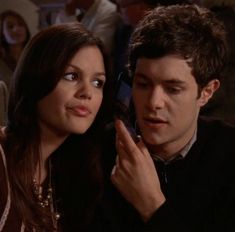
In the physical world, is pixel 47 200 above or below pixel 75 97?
below

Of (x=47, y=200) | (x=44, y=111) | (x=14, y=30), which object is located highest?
(x=14, y=30)

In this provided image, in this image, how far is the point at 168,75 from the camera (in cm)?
145

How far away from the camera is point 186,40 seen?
1500mm

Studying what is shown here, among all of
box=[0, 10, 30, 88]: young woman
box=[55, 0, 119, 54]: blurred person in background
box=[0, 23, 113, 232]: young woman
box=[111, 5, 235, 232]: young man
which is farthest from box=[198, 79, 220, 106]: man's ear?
box=[0, 10, 30, 88]: young woman

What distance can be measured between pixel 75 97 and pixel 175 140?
319 mm

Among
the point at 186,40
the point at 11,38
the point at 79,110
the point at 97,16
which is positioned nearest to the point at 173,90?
the point at 186,40

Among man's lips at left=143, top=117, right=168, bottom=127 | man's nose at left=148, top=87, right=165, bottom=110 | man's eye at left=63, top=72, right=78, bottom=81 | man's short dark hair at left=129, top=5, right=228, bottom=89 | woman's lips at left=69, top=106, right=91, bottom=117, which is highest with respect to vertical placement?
man's short dark hair at left=129, top=5, right=228, bottom=89

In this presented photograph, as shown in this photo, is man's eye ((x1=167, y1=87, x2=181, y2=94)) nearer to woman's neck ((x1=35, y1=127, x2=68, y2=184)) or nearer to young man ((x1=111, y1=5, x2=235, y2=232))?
young man ((x1=111, y1=5, x2=235, y2=232))

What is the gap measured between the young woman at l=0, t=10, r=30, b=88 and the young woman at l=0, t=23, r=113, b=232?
181 centimetres

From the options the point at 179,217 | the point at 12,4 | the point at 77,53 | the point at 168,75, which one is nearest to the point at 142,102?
the point at 168,75

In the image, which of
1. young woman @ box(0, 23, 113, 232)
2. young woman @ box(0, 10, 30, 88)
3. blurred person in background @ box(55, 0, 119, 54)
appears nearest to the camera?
young woman @ box(0, 23, 113, 232)

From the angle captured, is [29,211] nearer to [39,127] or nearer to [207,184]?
[39,127]

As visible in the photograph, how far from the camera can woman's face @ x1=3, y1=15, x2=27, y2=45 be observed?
335 cm

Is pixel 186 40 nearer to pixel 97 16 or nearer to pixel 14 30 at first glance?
pixel 97 16
